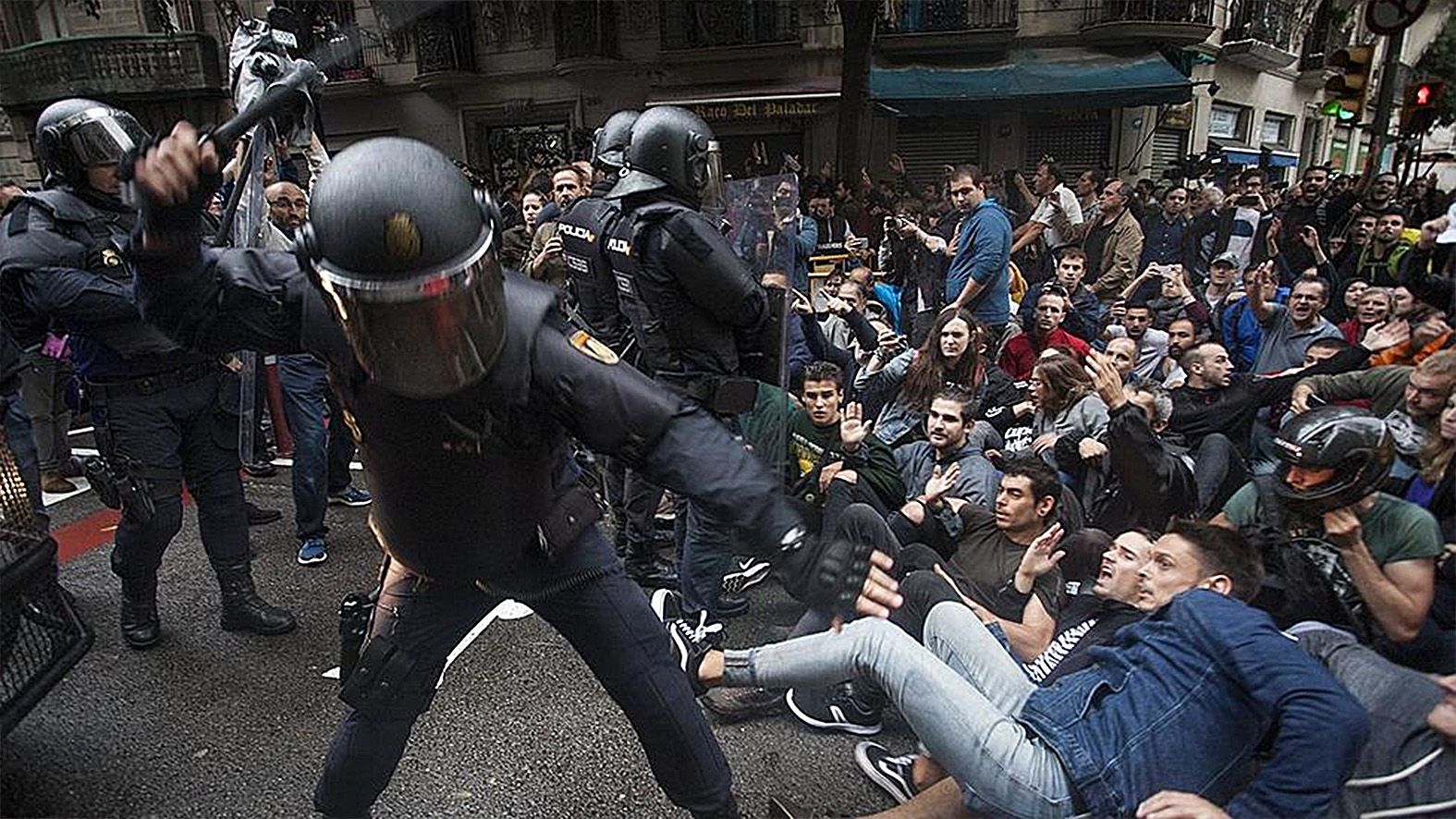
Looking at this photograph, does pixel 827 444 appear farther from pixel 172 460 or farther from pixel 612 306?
pixel 172 460

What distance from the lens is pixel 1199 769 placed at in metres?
1.76

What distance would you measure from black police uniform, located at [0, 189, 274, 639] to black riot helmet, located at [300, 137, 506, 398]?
1.66m

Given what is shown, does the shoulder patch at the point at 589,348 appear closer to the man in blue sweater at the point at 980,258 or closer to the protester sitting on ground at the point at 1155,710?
the protester sitting on ground at the point at 1155,710

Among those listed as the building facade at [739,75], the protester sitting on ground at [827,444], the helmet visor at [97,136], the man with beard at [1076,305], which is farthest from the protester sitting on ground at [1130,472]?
the building facade at [739,75]

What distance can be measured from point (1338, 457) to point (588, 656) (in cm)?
201

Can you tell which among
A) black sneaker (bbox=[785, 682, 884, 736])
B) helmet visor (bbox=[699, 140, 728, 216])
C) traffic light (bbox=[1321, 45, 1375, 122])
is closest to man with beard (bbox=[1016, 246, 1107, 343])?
helmet visor (bbox=[699, 140, 728, 216])

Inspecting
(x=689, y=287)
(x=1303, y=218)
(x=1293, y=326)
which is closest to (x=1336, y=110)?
(x=1303, y=218)

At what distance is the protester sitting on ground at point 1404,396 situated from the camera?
9.50ft

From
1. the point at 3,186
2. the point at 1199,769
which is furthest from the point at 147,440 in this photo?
the point at 3,186

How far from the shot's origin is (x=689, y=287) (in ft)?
9.16

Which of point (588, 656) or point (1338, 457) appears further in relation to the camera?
point (1338, 457)

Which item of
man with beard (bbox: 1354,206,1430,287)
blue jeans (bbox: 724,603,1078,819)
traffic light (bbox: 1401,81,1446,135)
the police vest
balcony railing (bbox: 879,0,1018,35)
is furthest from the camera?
balcony railing (bbox: 879,0,1018,35)

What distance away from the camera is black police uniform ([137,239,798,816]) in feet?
4.85

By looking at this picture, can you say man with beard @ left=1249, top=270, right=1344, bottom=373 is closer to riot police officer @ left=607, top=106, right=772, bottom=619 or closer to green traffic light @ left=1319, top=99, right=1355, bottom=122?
riot police officer @ left=607, top=106, right=772, bottom=619
